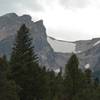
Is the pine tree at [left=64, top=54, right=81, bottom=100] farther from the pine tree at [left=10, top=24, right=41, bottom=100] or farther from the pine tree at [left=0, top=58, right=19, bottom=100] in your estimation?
the pine tree at [left=0, top=58, right=19, bottom=100]

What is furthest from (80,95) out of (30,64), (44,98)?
(30,64)

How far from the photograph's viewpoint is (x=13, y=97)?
131 ft

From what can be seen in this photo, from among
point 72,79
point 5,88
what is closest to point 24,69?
point 5,88

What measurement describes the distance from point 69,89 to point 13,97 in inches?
1095

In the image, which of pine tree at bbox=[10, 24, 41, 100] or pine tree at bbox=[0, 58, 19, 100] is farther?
pine tree at bbox=[10, 24, 41, 100]

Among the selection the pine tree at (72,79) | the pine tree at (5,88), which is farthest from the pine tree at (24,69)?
the pine tree at (72,79)

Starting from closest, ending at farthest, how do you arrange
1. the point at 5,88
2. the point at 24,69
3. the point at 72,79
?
the point at 5,88 < the point at 24,69 < the point at 72,79

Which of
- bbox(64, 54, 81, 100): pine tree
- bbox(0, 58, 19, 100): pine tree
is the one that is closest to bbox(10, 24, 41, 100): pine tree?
bbox(0, 58, 19, 100): pine tree

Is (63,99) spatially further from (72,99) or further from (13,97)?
(13,97)

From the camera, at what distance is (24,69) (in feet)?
161

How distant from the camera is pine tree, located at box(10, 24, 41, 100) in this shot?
162ft

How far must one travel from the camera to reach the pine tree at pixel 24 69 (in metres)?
49.3

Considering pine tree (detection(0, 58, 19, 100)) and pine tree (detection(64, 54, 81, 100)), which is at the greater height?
pine tree (detection(64, 54, 81, 100))

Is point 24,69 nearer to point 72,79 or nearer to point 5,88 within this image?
point 5,88
